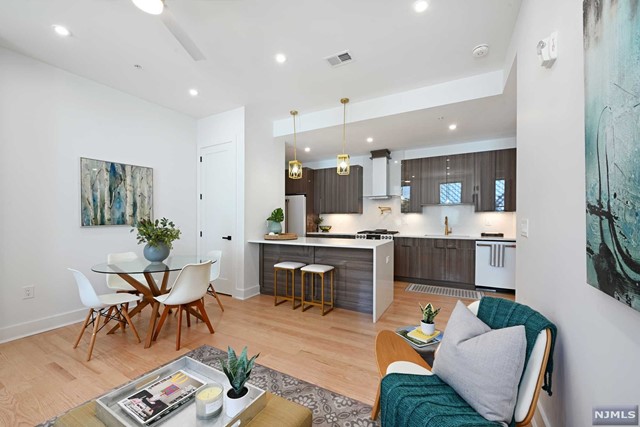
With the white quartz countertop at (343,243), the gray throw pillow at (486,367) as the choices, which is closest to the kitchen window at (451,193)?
the white quartz countertop at (343,243)

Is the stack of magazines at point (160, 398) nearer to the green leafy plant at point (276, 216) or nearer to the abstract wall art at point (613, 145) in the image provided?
the abstract wall art at point (613, 145)

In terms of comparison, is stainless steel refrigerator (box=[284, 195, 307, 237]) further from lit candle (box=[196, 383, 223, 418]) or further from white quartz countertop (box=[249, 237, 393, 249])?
lit candle (box=[196, 383, 223, 418])

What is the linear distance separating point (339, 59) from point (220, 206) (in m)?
2.92

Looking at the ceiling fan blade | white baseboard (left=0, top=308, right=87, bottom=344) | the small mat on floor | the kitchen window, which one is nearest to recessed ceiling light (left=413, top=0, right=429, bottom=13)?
the ceiling fan blade

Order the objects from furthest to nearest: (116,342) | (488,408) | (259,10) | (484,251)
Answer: (484,251) < (116,342) < (259,10) < (488,408)

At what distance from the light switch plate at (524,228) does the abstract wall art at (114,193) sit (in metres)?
4.57

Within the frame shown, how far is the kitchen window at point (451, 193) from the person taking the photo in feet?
16.5

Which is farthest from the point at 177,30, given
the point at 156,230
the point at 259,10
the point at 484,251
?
the point at 484,251

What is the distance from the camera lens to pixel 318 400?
5.89ft

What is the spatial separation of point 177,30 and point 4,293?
3.25m

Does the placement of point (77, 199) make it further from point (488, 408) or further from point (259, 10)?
point (488, 408)

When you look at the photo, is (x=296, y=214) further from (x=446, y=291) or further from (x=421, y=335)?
(x=421, y=335)

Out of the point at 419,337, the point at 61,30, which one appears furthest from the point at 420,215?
the point at 61,30

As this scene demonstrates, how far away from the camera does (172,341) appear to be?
2674 mm
